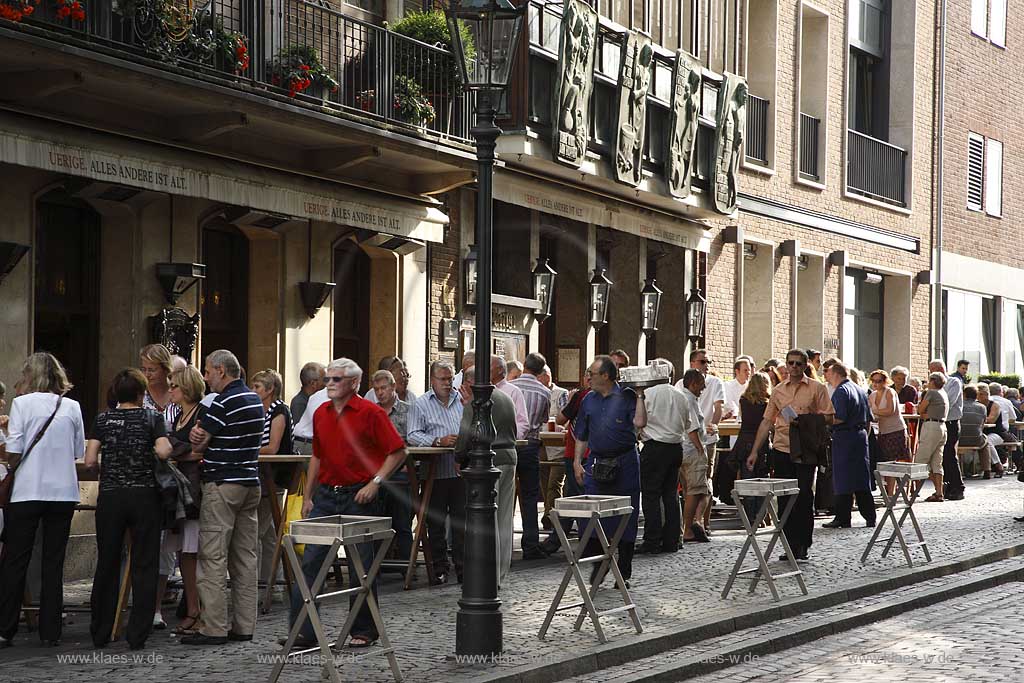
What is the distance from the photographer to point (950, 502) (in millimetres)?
23438

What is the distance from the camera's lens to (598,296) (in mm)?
24469

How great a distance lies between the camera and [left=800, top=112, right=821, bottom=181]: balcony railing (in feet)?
102

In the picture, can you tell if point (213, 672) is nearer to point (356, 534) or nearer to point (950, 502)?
point (356, 534)

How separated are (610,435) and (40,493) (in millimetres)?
4985

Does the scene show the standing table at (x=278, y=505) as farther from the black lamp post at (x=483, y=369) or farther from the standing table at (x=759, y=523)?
the standing table at (x=759, y=523)

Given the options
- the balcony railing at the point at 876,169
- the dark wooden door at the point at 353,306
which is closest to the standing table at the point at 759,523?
the dark wooden door at the point at 353,306

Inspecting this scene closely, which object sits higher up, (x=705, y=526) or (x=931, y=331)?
(x=931, y=331)

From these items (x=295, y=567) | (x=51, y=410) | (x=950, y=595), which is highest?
(x=51, y=410)

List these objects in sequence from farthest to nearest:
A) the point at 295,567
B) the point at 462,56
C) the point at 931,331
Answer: the point at 931,331 < the point at 462,56 < the point at 295,567

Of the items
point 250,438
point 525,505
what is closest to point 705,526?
point 525,505

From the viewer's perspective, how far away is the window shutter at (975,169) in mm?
37938

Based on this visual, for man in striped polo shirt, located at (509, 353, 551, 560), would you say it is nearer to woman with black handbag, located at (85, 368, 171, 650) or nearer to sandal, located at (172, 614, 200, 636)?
sandal, located at (172, 614, 200, 636)

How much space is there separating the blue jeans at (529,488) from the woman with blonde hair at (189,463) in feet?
17.1

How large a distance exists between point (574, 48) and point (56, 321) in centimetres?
842
